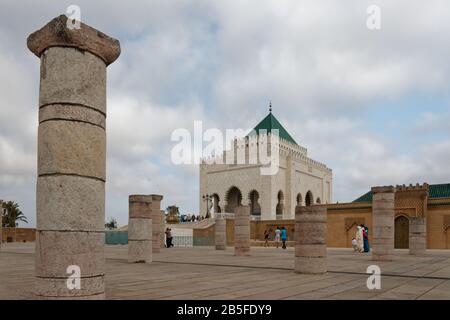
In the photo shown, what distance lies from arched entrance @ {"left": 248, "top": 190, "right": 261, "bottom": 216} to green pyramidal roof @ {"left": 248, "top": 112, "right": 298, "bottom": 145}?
5901 mm

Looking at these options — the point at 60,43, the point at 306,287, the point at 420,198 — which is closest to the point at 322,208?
the point at 306,287

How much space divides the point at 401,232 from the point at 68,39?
24.7 metres

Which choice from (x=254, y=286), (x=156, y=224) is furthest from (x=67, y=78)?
(x=156, y=224)

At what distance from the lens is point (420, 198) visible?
25344mm

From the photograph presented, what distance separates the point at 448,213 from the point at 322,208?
18.6 meters

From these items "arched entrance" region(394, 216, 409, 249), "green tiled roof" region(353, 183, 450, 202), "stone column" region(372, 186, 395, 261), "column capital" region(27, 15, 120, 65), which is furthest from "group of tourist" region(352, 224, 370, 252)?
"column capital" region(27, 15, 120, 65)

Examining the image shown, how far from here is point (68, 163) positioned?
457 cm

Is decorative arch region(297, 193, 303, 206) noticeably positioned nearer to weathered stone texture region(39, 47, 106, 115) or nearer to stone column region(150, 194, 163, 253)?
stone column region(150, 194, 163, 253)

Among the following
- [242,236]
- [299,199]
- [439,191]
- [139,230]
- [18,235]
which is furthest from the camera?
[299,199]

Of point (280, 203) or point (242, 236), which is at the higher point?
point (280, 203)

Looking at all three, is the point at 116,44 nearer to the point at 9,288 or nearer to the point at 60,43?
the point at 60,43

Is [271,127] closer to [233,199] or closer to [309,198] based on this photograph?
[233,199]

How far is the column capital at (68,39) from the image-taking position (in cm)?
462

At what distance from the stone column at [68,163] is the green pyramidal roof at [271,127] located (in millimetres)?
39232
